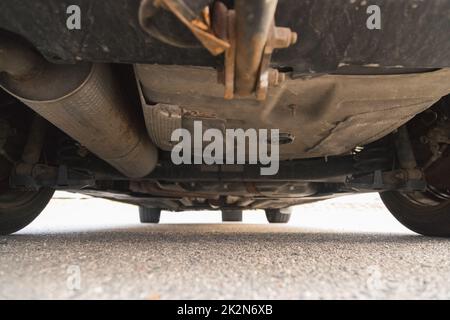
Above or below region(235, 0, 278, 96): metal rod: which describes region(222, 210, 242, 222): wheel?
below

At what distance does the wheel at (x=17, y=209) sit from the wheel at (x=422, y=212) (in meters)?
1.71

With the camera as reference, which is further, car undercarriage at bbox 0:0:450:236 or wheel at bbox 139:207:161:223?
wheel at bbox 139:207:161:223

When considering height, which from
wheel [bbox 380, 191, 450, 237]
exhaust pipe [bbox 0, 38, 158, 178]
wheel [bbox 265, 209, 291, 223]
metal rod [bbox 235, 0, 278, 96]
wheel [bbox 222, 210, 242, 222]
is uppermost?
metal rod [bbox 235, 0, 278, 96]

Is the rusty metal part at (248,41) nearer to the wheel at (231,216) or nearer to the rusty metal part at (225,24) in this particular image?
the rusty metal part at (225,24)

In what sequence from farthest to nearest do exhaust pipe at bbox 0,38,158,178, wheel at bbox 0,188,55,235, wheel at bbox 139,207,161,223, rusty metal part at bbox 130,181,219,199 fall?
wheel at bbox 139,207,161,223
rusty metal part at bbox 130,181,219,199
wheel at bbox 0,188,55,235
exhaust pipe at bbox 0,38,158,178

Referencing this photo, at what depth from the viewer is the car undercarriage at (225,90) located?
74cm

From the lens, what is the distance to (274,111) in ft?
3.69

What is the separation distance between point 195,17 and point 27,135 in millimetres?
1220

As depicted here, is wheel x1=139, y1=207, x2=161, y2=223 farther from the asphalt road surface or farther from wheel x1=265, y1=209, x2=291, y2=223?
the asphalt road surface

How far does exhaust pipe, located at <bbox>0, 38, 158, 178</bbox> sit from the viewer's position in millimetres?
864

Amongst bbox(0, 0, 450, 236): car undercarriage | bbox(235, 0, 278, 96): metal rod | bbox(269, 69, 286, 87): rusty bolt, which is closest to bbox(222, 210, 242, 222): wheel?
bbox(0, 0, 450, 236): car undercarriage

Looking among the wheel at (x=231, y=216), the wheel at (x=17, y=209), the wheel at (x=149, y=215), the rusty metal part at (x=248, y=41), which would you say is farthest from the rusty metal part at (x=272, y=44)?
the wheel at (x=231, y=216)

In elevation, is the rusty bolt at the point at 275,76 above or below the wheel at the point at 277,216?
above
